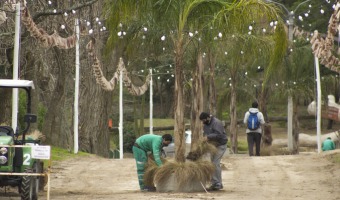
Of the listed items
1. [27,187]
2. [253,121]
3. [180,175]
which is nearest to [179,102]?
[180,175]

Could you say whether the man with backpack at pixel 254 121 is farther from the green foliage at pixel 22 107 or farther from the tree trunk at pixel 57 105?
the green foliage at pixel 22 107

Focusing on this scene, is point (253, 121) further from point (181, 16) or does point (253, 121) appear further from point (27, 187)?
point (27, 187)

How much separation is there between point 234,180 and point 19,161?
784cm

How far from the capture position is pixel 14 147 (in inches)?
667

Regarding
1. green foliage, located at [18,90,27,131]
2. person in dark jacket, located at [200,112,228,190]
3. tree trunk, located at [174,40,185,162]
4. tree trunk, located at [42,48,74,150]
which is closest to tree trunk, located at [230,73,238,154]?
tree trunk, located at [42,48,74,150]

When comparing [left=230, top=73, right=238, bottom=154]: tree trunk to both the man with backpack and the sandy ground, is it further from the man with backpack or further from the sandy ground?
the sandy ground

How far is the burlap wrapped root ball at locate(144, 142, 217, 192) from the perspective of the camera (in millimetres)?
20297

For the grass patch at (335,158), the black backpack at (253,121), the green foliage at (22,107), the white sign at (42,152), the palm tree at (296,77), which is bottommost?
the grass patch at (335,158)

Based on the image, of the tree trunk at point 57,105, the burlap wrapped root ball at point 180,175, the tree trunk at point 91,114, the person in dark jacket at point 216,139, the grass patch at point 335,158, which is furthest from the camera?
the tree trunk at point 91,114

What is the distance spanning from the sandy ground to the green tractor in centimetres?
142

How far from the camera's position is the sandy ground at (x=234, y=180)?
19.7 m

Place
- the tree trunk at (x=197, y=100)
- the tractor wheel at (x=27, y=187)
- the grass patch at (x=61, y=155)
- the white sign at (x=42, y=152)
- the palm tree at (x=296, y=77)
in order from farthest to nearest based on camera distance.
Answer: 1. the palm tree at (x=296, y=77)
2. the tree trunk at (x=197, y=100)
3. the grass patch at (x=61, y=155)
4. the tractor wheel at (x=27, y=187)
5. the white sign at (x=42, y=152)

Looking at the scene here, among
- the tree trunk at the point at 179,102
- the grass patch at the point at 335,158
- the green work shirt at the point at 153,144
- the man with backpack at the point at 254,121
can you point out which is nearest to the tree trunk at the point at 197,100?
the man with backpack at the point at 254,121

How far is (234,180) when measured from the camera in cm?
2375
